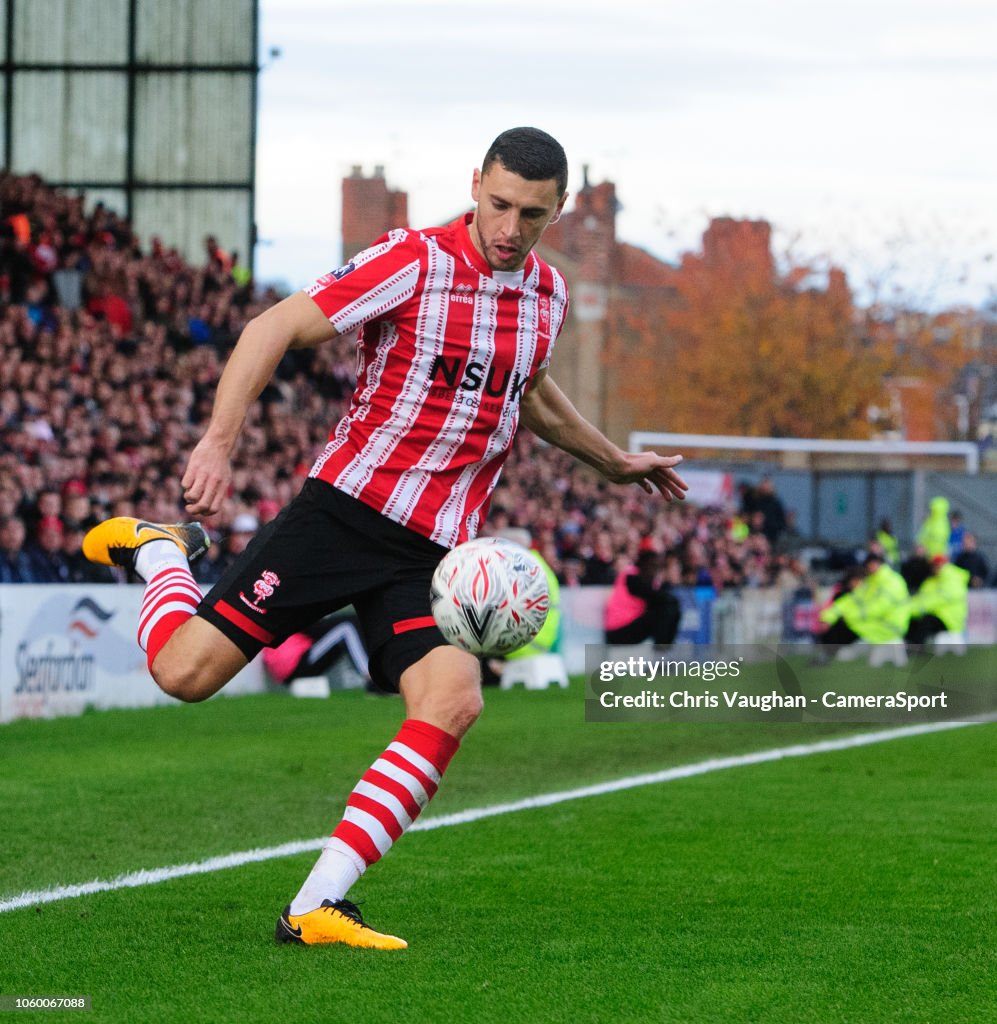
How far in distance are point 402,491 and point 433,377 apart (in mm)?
360

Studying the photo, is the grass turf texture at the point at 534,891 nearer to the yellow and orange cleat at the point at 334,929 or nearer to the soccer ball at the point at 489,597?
the yellow and orange cleat at the point at 334,929

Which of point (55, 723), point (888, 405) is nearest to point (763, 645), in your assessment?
point (55, 723)

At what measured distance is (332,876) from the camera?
18.5 ft

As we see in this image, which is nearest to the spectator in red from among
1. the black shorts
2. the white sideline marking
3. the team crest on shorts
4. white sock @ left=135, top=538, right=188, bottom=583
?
the white sideline marking

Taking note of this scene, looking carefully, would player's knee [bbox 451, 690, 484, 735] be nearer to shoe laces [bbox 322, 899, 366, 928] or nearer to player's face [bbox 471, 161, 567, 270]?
shoe laces [bbox 322, 899, 366, 928]

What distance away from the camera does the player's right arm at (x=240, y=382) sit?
518 cm

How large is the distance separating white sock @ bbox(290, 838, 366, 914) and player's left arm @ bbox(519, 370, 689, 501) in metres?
1.60

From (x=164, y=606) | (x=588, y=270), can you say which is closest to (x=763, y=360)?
(x=588, y=270)

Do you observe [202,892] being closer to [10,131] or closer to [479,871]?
[479,871]

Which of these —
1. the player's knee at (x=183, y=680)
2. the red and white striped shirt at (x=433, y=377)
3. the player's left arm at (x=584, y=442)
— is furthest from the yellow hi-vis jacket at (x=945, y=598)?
the player's knee at (x=183, y=680)

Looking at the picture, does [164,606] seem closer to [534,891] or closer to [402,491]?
[402,491]

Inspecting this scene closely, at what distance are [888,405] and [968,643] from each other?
31.9m

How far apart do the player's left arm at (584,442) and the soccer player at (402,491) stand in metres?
0.42

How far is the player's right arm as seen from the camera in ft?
17.0
